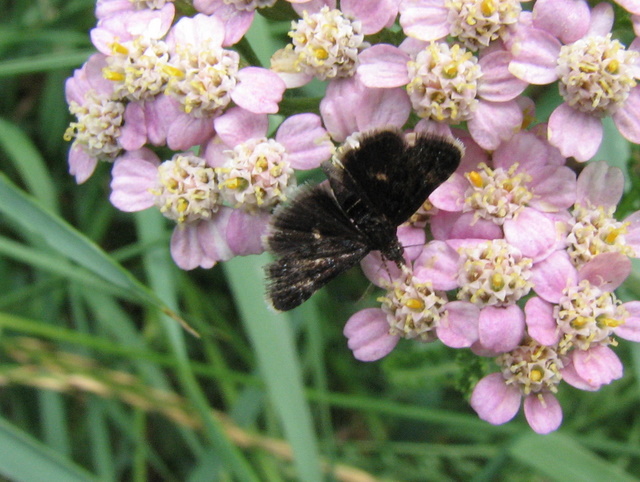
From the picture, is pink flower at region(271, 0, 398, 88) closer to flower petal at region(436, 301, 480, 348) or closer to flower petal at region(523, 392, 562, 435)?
flower petal at region(436, 301, 480, 348)

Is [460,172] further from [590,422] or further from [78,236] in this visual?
[590,422]

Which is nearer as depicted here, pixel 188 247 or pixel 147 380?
pixel 188 247

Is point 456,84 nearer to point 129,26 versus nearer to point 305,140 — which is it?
point 305,140

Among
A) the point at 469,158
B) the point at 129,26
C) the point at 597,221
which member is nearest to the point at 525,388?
the point at 597,221

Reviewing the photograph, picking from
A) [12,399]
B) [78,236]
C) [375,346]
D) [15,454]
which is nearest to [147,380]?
[12,399]

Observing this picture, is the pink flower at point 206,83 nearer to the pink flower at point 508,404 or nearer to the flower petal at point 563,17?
the flower petal at point 563,17

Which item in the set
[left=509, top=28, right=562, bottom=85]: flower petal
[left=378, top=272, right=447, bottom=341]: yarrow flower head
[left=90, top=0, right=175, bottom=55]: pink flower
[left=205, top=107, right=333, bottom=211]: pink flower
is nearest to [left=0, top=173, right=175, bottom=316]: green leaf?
[left=205, top=107, right=333, bottom=211]: pink flower
